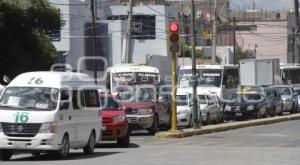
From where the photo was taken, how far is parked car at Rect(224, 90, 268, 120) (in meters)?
40.9

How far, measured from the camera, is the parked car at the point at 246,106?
40.9m

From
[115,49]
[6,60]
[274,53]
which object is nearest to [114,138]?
[6,60]

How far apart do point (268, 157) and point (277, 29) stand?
116500 mm

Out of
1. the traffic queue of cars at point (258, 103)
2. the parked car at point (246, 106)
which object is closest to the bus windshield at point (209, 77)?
the traffic queue of cars at point (258, 103)

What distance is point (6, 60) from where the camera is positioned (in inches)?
1683

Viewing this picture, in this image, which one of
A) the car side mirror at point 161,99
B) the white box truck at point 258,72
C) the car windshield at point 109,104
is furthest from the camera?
the white box truck at point 258,72

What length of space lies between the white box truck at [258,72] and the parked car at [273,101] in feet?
17.8

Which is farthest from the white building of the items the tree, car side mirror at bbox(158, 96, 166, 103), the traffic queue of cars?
car side mirror at bbox(158, 96, 166, 103)

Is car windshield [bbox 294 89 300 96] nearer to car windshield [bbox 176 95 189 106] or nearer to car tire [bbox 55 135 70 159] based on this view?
car windshield [bbox 176 95 189 106]

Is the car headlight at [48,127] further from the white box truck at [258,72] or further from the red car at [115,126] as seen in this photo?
the white box truck at [258,72]

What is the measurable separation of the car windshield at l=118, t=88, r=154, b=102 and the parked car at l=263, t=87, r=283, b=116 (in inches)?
577

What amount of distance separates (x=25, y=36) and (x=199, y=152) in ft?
86.0

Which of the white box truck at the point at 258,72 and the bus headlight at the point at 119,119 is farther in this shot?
the white box truck at the point at 258,72

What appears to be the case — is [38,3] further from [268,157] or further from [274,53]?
[274,53]
